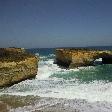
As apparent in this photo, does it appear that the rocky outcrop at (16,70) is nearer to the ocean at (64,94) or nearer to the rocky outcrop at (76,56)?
the ocean at (64,94)

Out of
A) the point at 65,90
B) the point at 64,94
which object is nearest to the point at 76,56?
the point at 65,90

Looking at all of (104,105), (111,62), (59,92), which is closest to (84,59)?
(111,62)

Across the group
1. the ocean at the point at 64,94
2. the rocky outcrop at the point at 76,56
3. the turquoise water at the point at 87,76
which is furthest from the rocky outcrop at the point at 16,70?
the rocky outcrop at the point at 76,56

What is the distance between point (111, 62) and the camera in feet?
157

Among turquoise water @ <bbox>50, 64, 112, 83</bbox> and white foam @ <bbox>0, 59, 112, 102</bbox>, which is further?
turquoise water @ <bbox>50, 64, 112, 83</bbox>

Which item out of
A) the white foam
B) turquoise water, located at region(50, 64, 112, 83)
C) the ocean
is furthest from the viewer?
turquoise water, located at region(50, 64, 112, 83)

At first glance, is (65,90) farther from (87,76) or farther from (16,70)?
(87,76)

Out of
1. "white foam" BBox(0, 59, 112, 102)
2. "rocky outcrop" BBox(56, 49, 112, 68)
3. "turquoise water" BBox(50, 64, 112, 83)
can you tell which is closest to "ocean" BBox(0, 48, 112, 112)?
"white foam" BBox(0, 59, 112, 102)

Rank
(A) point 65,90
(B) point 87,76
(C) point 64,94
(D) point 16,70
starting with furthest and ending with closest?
(B) point 87,76, (D) point 16,70, (A) point 65,90, (C) point 64,94

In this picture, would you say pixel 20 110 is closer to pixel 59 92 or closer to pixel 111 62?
pixel 59 92

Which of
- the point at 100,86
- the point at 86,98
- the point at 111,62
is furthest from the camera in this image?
the point at 111,62

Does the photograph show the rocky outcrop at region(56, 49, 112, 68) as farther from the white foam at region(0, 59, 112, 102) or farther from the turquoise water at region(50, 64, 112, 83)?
the white foam at region(0, 59, 112, 102)

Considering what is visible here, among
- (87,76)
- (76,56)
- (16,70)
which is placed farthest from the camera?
(76,56)

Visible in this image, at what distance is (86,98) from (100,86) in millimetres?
4680
